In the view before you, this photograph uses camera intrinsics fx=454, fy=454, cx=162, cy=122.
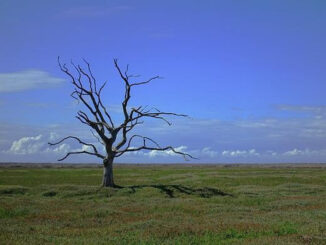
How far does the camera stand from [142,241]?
54.0 ft

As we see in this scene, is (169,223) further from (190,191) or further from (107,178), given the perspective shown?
(107,178)

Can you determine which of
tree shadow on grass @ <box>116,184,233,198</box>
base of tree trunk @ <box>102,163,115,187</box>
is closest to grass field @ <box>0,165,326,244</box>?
tree shadow on grass @ <box>116,184,233,198</box>

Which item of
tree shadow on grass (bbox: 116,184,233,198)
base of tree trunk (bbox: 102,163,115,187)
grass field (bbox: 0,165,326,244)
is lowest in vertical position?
grass field (bbox: 0,165,326,244)

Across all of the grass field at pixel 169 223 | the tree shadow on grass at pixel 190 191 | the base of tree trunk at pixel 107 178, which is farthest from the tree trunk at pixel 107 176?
the grass field at pixel 169 223

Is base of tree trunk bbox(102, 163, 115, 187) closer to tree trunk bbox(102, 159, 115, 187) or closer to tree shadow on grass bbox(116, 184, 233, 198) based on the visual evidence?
tree trunk bbox(102, 159, 115, 187)

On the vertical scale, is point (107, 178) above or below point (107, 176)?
below

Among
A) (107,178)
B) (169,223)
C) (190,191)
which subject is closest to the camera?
(169,223)

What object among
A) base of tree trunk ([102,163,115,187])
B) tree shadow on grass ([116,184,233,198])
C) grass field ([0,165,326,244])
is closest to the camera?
grass field ([0,165,326,244])

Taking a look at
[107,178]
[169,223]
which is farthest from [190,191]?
[169,223]

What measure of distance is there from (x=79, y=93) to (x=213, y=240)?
3614cm

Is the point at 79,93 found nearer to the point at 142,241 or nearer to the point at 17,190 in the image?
the point at 17,190

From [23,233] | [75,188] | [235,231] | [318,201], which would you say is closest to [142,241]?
[235,231]

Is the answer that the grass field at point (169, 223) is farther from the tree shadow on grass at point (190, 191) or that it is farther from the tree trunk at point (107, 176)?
the tree trunk at point (107, 176)

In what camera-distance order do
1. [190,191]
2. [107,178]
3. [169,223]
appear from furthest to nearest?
[107,178] < [190,191] < [169,223]
